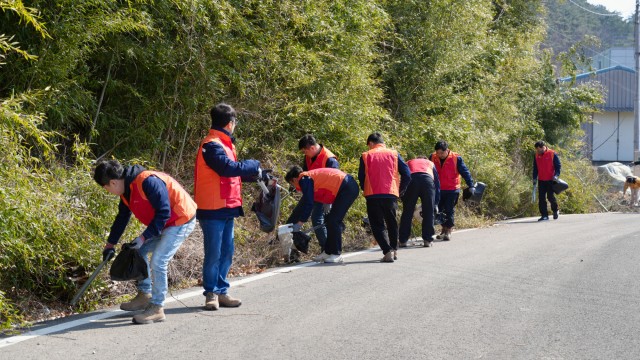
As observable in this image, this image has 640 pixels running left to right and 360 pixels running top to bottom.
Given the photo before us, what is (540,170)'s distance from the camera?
62.5 ft

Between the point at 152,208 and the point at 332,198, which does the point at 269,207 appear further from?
the point at 332,198

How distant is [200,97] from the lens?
11.4 m

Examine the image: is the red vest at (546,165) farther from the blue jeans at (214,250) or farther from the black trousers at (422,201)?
the blue jeans at (214,250)

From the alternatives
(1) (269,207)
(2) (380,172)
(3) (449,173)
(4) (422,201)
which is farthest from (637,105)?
(1) (269,207)

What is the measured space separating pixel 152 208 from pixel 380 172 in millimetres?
4478

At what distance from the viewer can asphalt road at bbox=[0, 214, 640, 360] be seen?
233 inches

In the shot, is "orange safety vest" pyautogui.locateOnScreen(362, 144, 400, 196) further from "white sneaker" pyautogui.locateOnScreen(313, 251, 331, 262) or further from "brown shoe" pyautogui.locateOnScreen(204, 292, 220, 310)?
"brown shoe" pyautogui.locateOnScreen(204, 292, 220, 310)

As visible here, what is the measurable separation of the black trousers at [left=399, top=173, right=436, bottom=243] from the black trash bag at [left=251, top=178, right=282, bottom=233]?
454cm

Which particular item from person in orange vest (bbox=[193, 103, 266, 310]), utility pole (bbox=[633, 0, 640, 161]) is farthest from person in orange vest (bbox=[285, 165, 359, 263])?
utility pole (bbox=[633, 0, 640, 161])

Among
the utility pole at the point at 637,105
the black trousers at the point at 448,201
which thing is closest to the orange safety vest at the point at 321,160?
the black trousers at the point at 448,201

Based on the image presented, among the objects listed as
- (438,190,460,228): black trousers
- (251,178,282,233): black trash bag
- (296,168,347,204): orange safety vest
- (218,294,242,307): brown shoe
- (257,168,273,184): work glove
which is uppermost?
(257,168,273,184): work glove

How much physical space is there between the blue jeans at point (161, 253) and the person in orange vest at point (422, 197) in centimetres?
623

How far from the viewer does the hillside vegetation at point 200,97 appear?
742 cm

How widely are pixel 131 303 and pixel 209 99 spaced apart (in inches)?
198
